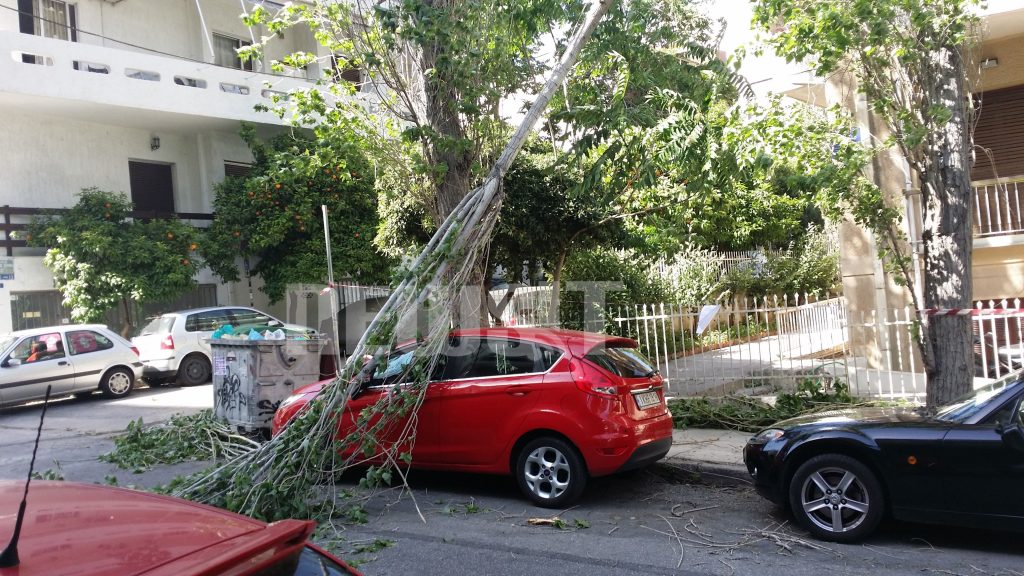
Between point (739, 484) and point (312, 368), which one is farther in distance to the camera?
point (312, 368)

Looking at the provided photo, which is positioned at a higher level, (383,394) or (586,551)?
(383,394)

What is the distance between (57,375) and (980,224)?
1563cm

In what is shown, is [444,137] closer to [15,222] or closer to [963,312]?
[963,312]

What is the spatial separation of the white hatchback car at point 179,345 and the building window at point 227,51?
8.57m

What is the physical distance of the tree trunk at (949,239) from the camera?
24.8ft

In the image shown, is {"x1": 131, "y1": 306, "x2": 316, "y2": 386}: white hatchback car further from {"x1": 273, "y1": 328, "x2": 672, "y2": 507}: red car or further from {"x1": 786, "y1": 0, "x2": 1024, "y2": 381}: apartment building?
{"x1": 786, "y1": 0, "x2": 1024, "y2": 381}: apartment building

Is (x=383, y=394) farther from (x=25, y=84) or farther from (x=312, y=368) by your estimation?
(x=25, y=84)

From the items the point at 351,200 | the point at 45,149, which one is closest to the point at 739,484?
the point at 351,200

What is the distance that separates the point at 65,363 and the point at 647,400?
38.1ft

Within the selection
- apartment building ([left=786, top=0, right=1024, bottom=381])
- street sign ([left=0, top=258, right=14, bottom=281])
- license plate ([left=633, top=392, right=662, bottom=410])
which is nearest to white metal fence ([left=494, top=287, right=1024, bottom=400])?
apartment building ([left=786, top=0, right=1024, bottom=381])

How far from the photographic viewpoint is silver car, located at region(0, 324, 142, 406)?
13.1 metres

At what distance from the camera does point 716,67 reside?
9477 millimetres

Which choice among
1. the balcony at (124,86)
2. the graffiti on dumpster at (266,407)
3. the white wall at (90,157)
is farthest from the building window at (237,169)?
the graffiti on dumpster at (266,407)

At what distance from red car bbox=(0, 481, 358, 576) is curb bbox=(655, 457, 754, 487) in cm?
557
